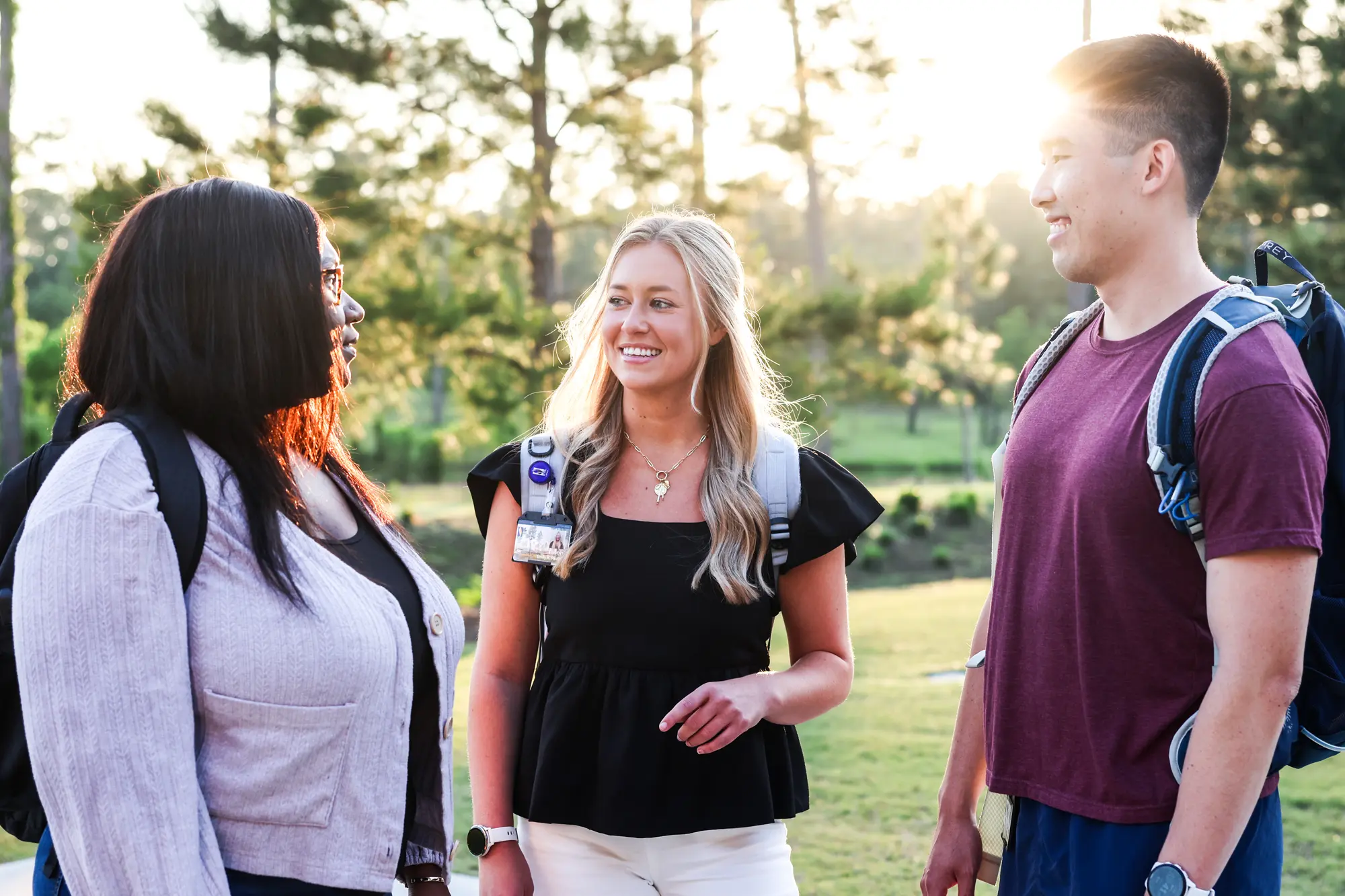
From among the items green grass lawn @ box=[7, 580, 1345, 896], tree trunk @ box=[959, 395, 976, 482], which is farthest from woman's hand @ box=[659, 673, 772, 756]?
tree trunk @ box=[959, 395, 976, 482]

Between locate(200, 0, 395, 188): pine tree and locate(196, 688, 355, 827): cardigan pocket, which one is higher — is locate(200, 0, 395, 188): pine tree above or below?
above

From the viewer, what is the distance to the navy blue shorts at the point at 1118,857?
1.87 metres

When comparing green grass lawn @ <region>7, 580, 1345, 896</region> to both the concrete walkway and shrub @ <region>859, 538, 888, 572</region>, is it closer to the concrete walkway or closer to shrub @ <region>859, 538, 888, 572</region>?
the concrete walkway

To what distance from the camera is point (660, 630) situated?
2.37 m

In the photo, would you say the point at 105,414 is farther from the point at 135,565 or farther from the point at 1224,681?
the point at 1224,681

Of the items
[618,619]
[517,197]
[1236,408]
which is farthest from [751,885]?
[517,197]

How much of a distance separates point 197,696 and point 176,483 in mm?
294

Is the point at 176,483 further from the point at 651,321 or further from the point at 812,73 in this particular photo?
the point at 812,73

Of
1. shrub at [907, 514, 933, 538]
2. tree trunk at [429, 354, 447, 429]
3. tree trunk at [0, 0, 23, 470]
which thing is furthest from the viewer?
tree trunk at [429, 354, 447, 429]

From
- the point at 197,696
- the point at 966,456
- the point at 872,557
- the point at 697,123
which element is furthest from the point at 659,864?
the point at 966,456

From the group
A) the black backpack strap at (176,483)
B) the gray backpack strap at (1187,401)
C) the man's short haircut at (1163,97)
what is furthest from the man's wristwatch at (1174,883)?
the black backpack strap at (176,483)

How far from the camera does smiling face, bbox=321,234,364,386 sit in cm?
199

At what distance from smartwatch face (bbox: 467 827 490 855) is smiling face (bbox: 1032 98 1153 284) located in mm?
1457

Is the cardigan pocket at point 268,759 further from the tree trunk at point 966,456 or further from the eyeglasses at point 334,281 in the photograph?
the tree trunk at point 966,456
